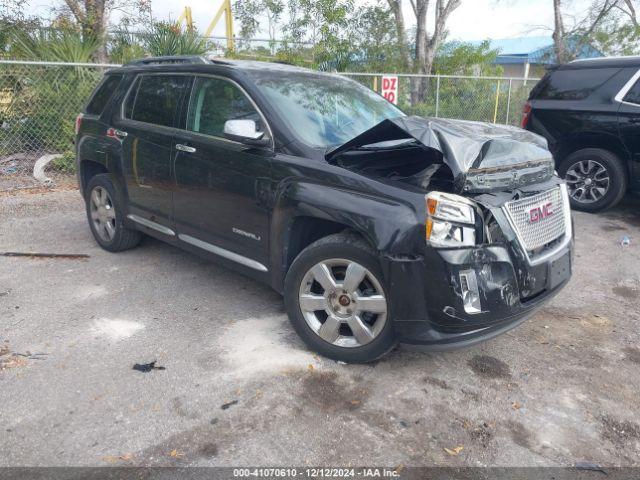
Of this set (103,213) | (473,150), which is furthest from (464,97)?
(473,150)

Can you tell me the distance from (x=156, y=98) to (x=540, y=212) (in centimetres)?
333

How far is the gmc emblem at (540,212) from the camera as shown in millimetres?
3221

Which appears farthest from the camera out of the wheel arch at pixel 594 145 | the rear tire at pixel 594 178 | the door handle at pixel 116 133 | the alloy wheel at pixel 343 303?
the rear tire at pixel 594 178

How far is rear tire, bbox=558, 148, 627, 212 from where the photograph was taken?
22.3 feet

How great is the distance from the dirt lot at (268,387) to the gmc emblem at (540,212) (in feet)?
3.19

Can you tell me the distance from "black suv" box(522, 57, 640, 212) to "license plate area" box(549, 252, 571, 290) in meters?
3.93

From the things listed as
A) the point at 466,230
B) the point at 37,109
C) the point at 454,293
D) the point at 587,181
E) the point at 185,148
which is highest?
the point at 37,109

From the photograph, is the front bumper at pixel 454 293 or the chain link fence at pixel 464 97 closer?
the front bumper at pixel 454 293

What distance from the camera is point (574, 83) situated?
716 centimetres

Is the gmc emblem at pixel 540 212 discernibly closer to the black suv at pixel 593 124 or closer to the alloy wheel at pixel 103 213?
the alloy wheel at pixel 103 213

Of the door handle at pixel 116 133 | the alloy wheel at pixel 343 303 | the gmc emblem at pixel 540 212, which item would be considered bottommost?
the alloy wheel at pixel 343 303

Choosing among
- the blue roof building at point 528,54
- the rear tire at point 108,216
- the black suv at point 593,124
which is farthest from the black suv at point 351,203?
the blue roof building at point 528,54

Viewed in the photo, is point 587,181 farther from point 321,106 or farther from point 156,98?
point 156,98

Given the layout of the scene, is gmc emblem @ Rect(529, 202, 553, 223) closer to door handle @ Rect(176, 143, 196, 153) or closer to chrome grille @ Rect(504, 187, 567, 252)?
chrome grille @ Rect(504, 187, 567, 252)
